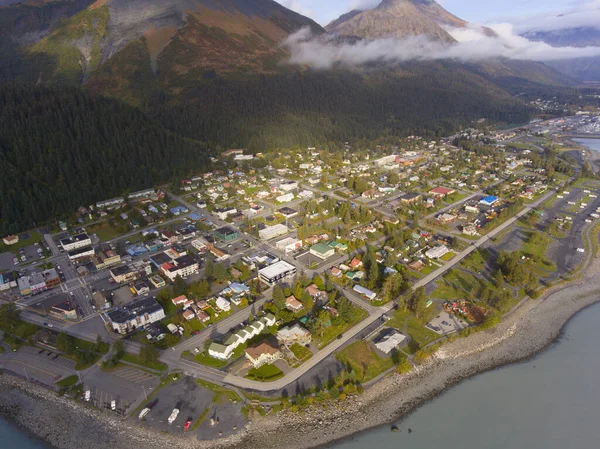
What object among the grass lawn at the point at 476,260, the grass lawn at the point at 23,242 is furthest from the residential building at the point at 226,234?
the grass lawn at the point at 476,260

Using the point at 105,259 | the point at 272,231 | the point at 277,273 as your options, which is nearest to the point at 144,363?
the point at 277,273

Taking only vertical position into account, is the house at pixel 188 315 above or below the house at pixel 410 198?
below

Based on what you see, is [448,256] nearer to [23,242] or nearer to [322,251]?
[322,251]

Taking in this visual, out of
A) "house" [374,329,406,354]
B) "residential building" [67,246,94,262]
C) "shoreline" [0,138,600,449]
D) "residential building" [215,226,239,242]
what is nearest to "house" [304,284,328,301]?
"house" [374,329,406,354]

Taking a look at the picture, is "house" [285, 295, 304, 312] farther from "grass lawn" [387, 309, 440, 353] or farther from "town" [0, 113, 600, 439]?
"grass lawn" [387, 309, 440, 353]

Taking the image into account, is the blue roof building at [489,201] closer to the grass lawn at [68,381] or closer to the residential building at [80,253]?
the residential building at [80,253]

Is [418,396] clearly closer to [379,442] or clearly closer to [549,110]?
[379,442]

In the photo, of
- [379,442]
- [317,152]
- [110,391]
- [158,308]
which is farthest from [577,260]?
[317,152]
